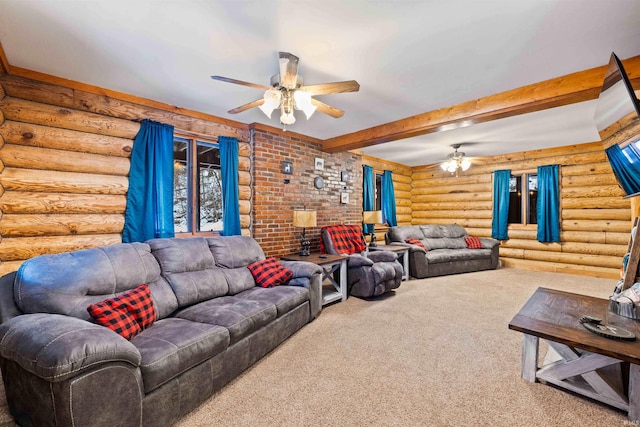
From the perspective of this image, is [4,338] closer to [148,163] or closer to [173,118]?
[148,163]

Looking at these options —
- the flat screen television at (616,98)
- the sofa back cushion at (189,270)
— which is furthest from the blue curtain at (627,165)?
the sofa back cushion at (189,270)

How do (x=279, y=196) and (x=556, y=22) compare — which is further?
(x=279, y=196)

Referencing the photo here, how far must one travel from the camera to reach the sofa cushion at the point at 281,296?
8.41ft

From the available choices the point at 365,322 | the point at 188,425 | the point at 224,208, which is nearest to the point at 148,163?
the point at 224,208

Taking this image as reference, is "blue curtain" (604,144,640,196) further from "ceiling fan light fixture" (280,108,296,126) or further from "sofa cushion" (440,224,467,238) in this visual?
"sofa cushion" (440,224,467,238)

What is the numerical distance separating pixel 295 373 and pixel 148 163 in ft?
8.54

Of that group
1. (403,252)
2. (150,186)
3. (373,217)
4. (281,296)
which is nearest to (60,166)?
(150,186)

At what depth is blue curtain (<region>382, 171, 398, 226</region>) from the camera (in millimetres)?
6662

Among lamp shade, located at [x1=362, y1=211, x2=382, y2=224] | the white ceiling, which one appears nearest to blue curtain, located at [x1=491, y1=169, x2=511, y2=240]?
lamp shade, located at [x1=362, y1=211, x2=382, y2=224]

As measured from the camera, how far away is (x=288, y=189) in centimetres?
441

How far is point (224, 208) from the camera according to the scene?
3762 millimetres

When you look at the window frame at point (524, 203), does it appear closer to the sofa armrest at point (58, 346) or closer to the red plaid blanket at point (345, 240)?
the red plaid blanket at point (345, 240)

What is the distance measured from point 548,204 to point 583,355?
15.6 feet

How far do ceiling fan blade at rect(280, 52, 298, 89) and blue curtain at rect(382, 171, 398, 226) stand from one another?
190 inches
